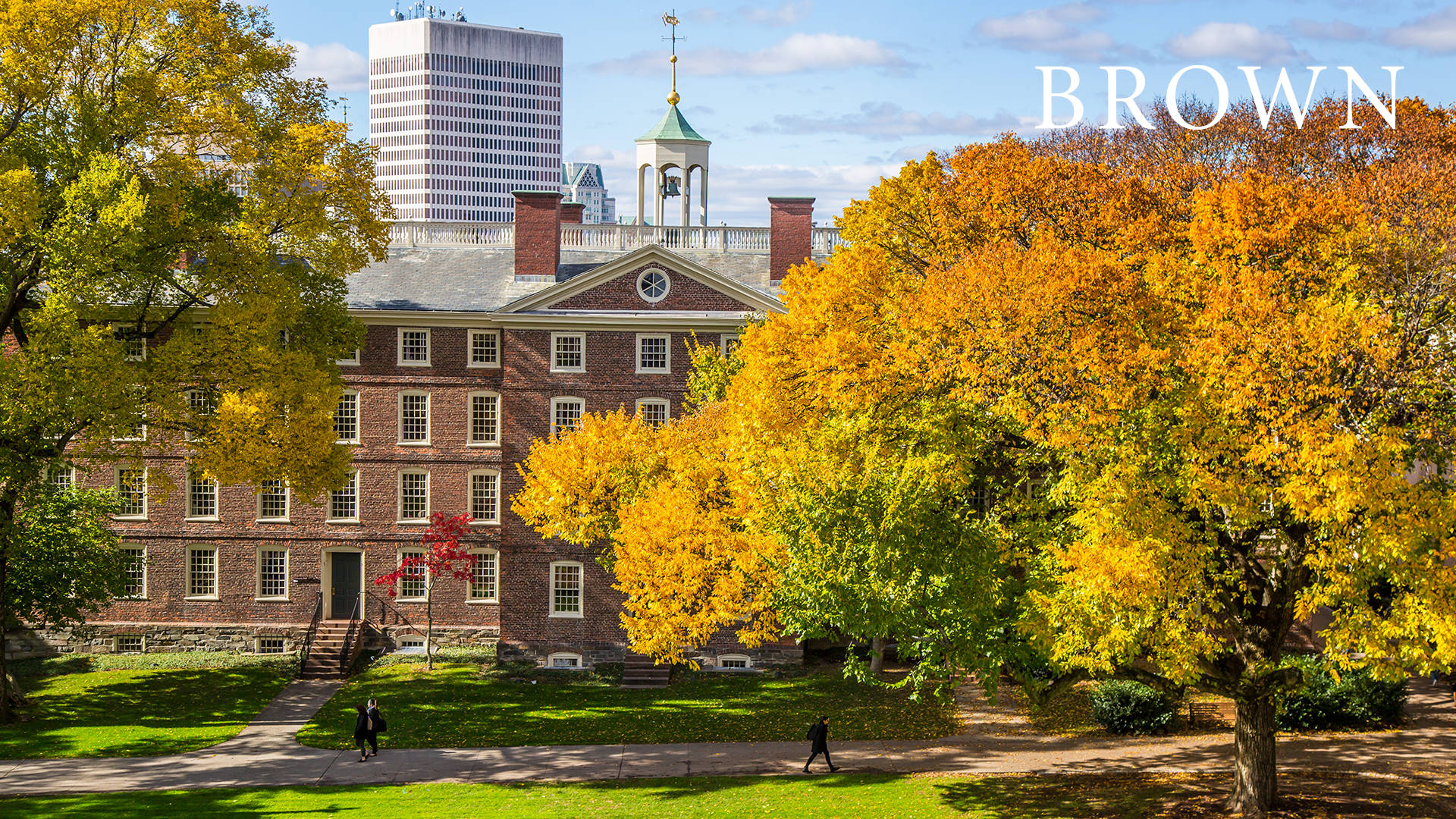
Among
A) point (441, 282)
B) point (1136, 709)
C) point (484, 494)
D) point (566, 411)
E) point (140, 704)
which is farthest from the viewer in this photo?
point (441, 282)

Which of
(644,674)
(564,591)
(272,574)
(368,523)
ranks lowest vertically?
(644,674)

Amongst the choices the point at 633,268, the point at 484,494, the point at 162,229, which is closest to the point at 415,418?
the point at 484,494

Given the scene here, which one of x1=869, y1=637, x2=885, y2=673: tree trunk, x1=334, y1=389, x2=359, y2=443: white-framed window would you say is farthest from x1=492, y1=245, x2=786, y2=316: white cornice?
x1=869, y1=637, x2=885, y2=673: tree trunk

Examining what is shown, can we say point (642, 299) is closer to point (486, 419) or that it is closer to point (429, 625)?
point (486, 419)

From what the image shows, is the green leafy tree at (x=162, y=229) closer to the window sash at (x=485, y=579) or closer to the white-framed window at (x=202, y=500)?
the white-framed window at (x=202, y=500)

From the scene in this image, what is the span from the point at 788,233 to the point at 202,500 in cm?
2308

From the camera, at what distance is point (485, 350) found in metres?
44.2

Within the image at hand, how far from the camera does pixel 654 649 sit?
3312 centimetres

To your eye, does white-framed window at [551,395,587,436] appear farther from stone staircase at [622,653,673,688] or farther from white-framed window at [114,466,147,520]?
white-framed window at [114,466,147,520]

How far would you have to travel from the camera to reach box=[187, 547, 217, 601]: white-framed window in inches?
1740

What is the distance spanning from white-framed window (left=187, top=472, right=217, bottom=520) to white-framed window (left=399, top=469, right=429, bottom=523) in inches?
258

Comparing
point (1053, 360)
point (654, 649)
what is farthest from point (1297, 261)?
point (654, 649)

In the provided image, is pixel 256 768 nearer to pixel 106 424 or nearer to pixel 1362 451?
pixel 106 424

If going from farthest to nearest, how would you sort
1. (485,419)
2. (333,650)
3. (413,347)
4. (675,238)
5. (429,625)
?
(675,238), (485,419), (413,347), (333,650), (429,625)
